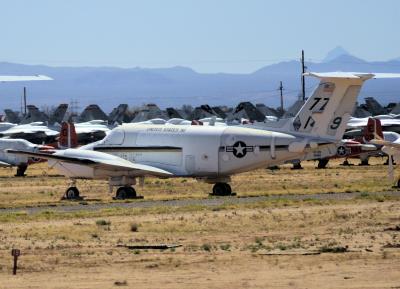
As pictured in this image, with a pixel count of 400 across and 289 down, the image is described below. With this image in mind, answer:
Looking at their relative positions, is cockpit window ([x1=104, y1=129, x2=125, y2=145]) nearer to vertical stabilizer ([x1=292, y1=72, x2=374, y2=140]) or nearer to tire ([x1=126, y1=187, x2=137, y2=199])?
tire ([x1=126, y1=187, x2=137, y2=199])

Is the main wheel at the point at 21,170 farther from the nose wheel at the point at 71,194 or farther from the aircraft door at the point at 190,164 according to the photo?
the aircraft door at the point at 190,164

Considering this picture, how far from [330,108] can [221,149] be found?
4209 millimetres

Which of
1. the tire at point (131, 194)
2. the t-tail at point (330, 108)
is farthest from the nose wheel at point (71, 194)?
the t-tail at point (330, 108)

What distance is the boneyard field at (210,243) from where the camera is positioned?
66.0 ft

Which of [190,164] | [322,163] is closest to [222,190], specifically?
[190,164]

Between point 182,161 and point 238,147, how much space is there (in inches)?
91.2

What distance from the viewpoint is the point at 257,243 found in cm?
2542

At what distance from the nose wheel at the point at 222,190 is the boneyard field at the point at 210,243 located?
0.48 meters

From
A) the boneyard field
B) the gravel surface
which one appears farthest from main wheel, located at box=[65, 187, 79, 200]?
the gravel surface

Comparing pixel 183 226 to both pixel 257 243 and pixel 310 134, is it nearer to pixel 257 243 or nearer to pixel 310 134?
pixel 257 243

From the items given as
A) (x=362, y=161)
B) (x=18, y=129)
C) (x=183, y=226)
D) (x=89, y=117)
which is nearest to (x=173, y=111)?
(x=89, y=117)

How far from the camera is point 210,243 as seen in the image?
83.8 feet

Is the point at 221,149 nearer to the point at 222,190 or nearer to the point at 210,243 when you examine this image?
the point at 222,190

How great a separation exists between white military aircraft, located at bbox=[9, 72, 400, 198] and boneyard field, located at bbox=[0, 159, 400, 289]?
39.3 inches
